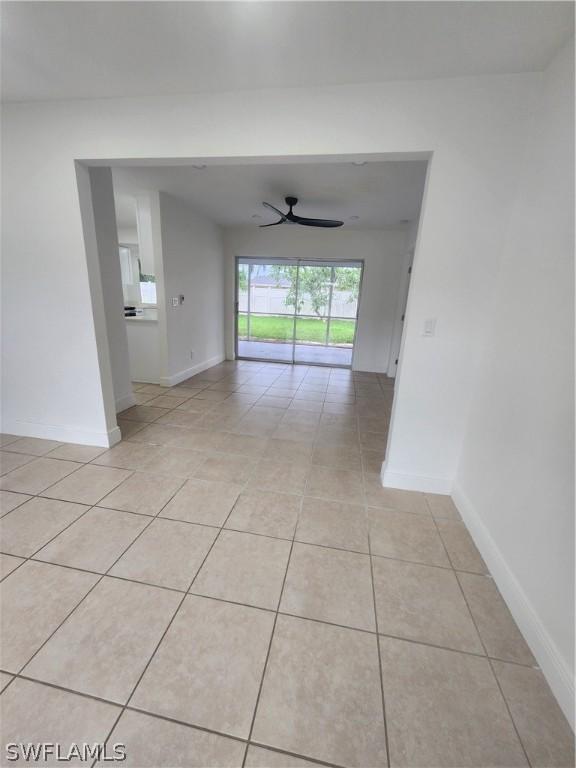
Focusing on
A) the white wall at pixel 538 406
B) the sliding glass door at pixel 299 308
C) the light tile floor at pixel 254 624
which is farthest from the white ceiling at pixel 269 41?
the sliding glass door at pixel 299 308

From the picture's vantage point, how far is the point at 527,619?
4.02ft

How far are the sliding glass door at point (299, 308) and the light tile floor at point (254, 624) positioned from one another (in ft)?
13.4

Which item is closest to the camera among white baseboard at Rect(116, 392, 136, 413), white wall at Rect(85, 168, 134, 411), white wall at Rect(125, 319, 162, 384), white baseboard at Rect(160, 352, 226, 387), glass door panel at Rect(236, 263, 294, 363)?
white wall at Rect(85, 168, 134, 411)

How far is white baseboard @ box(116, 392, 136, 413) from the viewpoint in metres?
3.28

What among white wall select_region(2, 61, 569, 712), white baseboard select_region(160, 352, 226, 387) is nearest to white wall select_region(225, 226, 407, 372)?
white baseboard select_region(160, 352, 226, 387)

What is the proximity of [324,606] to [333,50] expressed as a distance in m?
2.60

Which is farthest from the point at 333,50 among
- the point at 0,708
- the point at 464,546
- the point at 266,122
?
the point at 0,708

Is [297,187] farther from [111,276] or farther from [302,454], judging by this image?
[302,454]

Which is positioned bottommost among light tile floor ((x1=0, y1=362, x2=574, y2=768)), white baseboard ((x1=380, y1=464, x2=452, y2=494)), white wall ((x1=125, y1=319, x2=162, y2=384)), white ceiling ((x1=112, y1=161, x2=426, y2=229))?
light tile floor ((x1=0, y1=362, x2=574, y2=768))

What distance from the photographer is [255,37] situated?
140 centimetres

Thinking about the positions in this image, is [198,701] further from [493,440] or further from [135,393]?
[135,393]

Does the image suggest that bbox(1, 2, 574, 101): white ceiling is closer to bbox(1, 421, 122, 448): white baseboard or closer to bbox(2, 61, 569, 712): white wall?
bbox(2, 61, 569, 712): white wall

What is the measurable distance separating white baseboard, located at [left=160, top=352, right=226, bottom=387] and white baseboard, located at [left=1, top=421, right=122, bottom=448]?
66.0 inches

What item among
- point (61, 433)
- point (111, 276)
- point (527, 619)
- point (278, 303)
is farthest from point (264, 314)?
point (527, 619)
